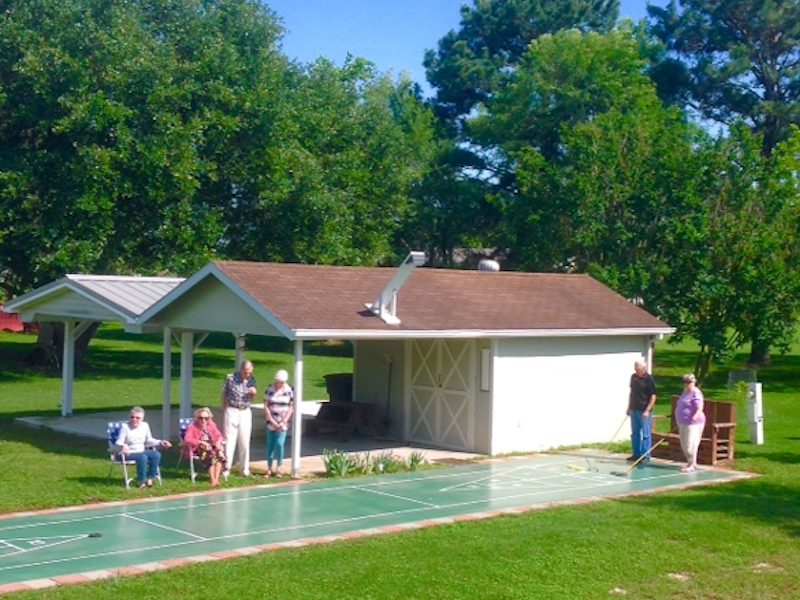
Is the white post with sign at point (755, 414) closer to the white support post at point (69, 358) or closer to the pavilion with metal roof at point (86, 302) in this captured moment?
the pavilion with metal roof at point (86, 302)

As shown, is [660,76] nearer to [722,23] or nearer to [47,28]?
[722,23]

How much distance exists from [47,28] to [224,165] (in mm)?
5935

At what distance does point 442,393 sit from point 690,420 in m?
4.21

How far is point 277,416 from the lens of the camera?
16.1m

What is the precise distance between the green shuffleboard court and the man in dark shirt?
0.44 metres

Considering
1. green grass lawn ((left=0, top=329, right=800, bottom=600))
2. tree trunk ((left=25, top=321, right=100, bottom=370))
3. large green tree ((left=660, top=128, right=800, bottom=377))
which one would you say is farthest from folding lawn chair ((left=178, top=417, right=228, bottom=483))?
tree trunk ((left=25, top=321, right=100, bottom=370))

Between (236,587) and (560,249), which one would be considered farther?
(560,249)

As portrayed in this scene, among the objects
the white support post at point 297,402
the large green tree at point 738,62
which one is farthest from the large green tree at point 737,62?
the white support post at point 297,402

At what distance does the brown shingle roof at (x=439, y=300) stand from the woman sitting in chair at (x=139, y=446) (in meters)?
2.40

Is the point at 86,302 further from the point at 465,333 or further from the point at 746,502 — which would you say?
the point at 746,502

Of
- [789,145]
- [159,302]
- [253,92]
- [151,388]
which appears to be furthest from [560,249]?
[159,302]

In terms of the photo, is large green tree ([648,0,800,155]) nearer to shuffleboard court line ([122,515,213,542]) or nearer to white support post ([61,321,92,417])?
white support post ([61,321,92,417])

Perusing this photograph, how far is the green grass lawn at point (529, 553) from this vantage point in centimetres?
974

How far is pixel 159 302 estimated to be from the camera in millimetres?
18359
